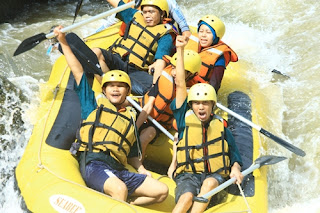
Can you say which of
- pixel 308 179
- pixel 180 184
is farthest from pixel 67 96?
pixel 308 179

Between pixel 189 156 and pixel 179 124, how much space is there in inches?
11.7

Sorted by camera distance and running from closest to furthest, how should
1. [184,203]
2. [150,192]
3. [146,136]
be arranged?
[184,203]
[150,192]
[146,136]

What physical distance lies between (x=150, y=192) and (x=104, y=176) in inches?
13.1

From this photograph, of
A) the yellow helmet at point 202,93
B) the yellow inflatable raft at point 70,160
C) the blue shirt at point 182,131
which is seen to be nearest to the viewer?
the yellow inflatable raft at point 70,160

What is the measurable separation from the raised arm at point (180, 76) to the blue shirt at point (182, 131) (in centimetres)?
4

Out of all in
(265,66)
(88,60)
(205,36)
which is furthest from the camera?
(265,66)

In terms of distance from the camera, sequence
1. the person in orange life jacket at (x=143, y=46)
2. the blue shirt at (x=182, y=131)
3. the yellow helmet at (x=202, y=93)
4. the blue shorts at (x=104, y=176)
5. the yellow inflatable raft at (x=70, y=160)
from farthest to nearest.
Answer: the person in orange life jacket at (x=143, y=46) → the blue shirt at (x=182, y=131) → the yellow helmet at (x=202, y=93) → the blue shorts at (x=104, y=176) → the yellow inflatable raft at (x=70, y=160)

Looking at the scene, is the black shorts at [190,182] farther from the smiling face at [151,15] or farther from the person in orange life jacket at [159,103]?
the smiling face at [151,15]

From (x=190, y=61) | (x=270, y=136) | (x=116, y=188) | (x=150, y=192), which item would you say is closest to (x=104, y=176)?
(x=116, y=188)

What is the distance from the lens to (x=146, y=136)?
407 cm

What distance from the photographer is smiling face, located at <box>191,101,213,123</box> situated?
357 cm

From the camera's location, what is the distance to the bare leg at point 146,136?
4020 millimetres

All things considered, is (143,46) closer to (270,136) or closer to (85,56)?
(85,56)

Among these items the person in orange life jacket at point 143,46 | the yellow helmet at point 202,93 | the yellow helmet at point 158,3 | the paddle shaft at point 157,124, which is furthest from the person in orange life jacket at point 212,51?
the yellow helmet at point 202,93
